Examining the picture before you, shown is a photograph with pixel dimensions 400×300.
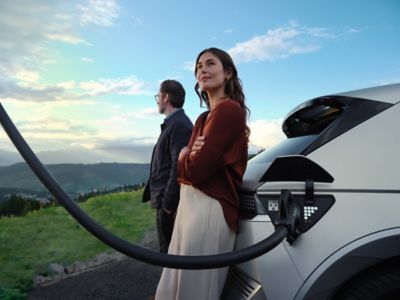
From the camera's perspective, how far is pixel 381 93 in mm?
2232

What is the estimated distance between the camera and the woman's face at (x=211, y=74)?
265 centimetres

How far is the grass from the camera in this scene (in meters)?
5.99

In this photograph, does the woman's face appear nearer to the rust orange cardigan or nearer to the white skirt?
the rust orange cardigan

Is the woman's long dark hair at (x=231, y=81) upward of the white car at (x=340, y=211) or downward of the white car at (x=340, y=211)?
upward

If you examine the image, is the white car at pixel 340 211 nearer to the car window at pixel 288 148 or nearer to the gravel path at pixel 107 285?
the car window at pixel 288 148

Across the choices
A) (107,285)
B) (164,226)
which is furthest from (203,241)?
(107,285)

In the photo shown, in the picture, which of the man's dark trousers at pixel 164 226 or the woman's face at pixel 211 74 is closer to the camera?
the woman's face at pixel 211 74

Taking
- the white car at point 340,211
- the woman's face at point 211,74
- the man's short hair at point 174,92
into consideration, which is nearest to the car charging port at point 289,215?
the white car at point 340,211

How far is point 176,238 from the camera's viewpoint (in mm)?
2545

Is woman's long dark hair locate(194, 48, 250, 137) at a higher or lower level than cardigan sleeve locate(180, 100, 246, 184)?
higher

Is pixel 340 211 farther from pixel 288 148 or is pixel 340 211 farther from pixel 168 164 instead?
pixel 168 164

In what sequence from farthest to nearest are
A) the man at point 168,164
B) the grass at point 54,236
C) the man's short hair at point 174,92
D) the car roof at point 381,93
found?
the grass at point 54,236
the man's short hair at point 174,92
the man at point 168,164
the car roof at point 381,93

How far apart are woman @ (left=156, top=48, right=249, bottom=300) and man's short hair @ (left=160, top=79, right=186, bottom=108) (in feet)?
5.35

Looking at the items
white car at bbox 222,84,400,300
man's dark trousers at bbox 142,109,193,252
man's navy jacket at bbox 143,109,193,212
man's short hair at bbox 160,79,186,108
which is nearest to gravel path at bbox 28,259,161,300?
man's dark trousers at bbox 142,109,193,252
